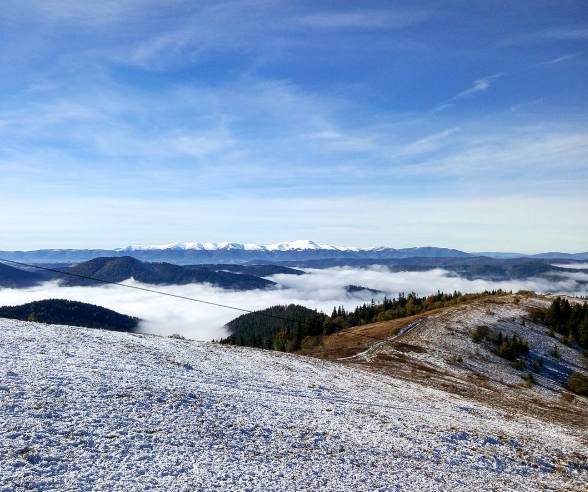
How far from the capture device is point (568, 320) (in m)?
86.5

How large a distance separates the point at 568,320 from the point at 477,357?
4028 cm

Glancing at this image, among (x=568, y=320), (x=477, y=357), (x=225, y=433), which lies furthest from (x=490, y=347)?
(x=225, y=433)

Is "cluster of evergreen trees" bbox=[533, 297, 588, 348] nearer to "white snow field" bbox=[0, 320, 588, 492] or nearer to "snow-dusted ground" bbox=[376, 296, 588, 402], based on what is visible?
"snow-dusted ground" bbox=[376, 296, 588, 402]

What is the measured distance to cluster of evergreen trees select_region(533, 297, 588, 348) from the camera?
261 ft

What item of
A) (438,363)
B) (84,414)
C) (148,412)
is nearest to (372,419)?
(148,412)

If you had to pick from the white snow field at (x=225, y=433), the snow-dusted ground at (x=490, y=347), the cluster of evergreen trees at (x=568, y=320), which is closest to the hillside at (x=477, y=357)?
the snow-dusted ground at (x=490, y=347)

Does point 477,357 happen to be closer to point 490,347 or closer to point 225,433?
point 490,347

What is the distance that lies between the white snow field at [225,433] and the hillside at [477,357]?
12.2 metres

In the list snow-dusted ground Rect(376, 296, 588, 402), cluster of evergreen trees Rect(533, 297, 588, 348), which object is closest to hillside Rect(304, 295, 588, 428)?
snow-dusted ground Rect(376, 296, 588, 402)

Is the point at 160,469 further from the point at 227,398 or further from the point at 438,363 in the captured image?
the point at 438,363

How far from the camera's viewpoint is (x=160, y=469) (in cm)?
1399

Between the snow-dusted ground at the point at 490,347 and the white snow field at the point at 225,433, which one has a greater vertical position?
the white snow field at the point at 225,433

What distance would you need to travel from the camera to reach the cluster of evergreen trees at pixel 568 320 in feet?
261

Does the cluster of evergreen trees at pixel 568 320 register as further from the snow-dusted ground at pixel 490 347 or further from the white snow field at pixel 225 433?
the white snow field at pixel 225 433
